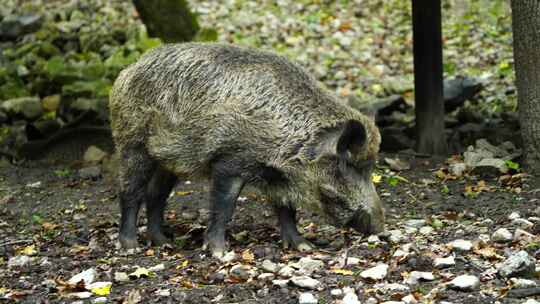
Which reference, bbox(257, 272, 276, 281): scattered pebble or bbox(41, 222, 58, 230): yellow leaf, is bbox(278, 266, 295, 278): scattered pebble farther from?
bbox(41, 222, 58, 230): yellow leaf

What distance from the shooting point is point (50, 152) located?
12055mm

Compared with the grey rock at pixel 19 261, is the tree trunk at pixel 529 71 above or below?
above

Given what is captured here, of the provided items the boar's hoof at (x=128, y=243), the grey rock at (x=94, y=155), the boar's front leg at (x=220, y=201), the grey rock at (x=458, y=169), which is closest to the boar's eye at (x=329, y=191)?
the boar's front leg at (x=220, y=201)

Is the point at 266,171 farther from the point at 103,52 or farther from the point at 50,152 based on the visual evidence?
the point at 103,52

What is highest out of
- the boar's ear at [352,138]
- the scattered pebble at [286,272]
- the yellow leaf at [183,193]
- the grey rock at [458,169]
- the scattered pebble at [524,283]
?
the boar's ear at [352,138]

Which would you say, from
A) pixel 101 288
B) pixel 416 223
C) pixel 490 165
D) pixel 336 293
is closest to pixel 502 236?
pixel 416 223

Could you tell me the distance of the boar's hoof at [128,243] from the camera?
Result: 7.86 meters

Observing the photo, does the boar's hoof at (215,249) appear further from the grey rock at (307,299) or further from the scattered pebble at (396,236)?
the grey rock at (307,299)

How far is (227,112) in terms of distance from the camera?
283 inches

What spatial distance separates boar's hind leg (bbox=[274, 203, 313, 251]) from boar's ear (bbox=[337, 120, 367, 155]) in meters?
0.70

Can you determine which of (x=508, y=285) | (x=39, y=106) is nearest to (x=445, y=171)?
(x=508, y=285)

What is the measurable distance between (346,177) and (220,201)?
39.5 inches

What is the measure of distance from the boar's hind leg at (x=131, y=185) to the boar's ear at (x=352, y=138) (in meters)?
1.73

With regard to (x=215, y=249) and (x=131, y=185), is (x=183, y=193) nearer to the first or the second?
(x=131, y=185)
